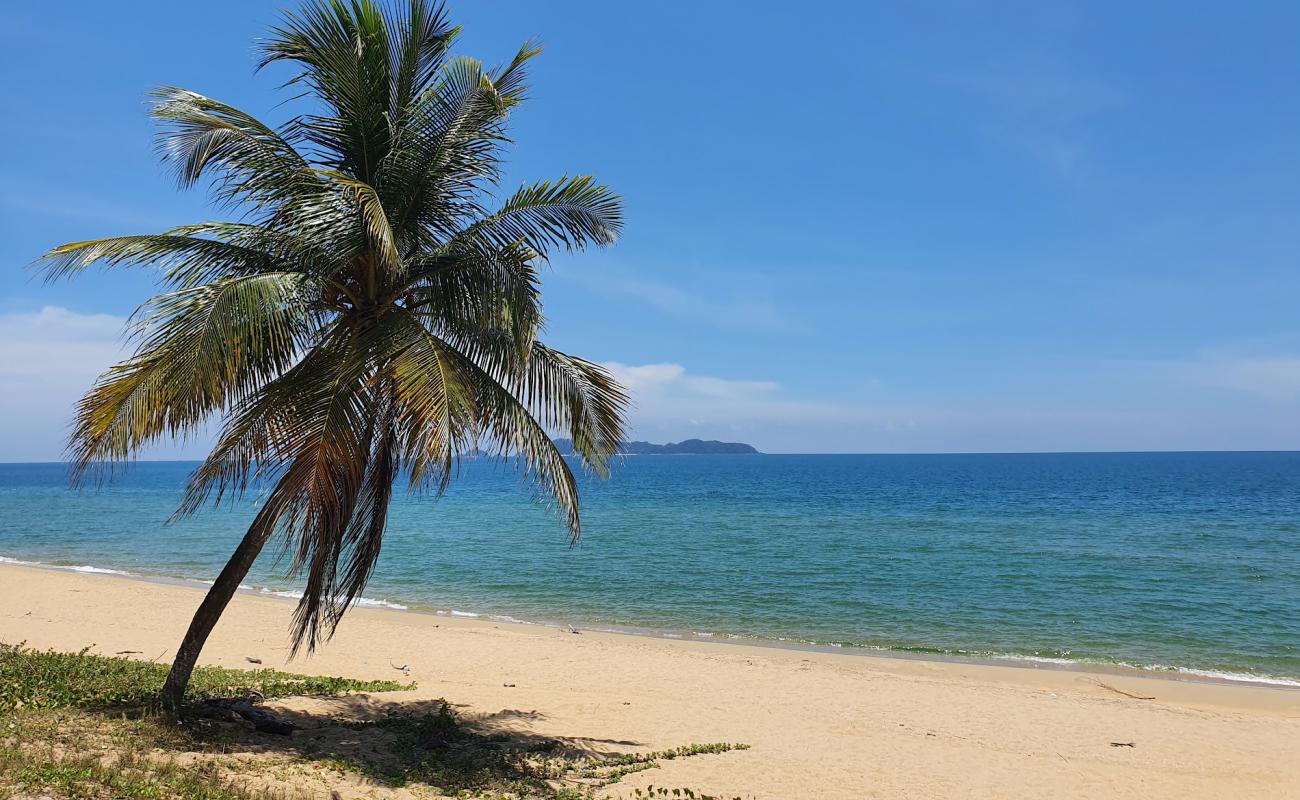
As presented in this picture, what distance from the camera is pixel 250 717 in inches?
309

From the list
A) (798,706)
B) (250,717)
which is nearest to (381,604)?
(798,706)

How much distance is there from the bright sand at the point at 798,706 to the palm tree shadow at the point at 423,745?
1.14 feet

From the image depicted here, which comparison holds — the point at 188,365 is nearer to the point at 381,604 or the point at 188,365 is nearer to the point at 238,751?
the point at 238,751

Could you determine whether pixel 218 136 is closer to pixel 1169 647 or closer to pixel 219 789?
pixel 219 789

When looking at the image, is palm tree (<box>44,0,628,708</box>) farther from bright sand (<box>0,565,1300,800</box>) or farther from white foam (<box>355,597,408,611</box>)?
white foam (<box>355,597,408,611</box>)

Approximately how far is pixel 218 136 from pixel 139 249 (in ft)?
3.96

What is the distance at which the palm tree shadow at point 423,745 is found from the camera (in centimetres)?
698

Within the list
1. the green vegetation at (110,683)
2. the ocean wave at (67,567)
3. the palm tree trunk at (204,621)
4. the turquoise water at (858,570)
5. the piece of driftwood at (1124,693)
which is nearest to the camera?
the palm tree trunk at (204,621)

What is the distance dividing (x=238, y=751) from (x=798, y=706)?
7.77 metres

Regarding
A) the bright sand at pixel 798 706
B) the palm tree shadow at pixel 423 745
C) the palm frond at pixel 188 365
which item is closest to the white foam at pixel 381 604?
the bright sand at pixel 798 706

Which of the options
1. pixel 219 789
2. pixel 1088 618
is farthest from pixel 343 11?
pixel 1088 618

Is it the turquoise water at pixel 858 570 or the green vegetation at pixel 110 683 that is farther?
the turquoise water at pixel 858 570

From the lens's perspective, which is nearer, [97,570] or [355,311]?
[355,311]

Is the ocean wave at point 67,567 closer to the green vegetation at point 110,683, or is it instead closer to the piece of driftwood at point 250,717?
the green vegetation at point 110,683
